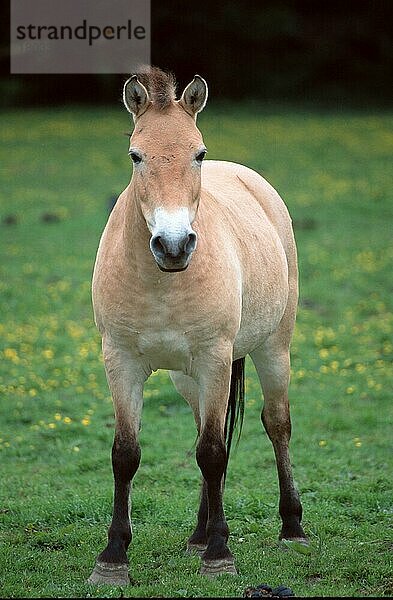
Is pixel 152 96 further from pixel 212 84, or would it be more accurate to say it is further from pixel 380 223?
pixel 212 84

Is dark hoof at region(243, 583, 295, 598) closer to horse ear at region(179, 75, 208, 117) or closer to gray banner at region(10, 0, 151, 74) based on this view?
horse ear at region(179, 75, 208, 117)

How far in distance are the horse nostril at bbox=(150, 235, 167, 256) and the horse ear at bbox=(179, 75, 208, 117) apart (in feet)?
2.82

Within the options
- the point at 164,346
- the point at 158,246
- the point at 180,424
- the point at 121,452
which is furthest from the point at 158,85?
the point at 180,424

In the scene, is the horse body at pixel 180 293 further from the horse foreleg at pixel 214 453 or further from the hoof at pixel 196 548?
the hoof at pixel 196 548

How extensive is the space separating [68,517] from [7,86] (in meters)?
22.1

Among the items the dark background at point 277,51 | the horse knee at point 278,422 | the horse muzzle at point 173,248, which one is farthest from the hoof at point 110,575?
the dark background at point 277,51

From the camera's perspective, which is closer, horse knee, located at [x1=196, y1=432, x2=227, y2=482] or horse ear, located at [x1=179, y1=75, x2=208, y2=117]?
horse ear, located at [x1=179, y1=75, x2=208, y2=117]

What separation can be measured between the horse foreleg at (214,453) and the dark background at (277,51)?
23287 millimetres

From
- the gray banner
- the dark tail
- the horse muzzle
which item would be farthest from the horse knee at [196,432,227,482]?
the gray banner

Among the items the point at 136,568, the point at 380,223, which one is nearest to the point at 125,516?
the point at 136,568

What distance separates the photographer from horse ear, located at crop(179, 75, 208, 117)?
459 cm

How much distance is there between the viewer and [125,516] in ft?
16.2

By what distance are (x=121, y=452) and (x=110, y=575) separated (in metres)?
0.64

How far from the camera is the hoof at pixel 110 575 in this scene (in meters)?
4.80
